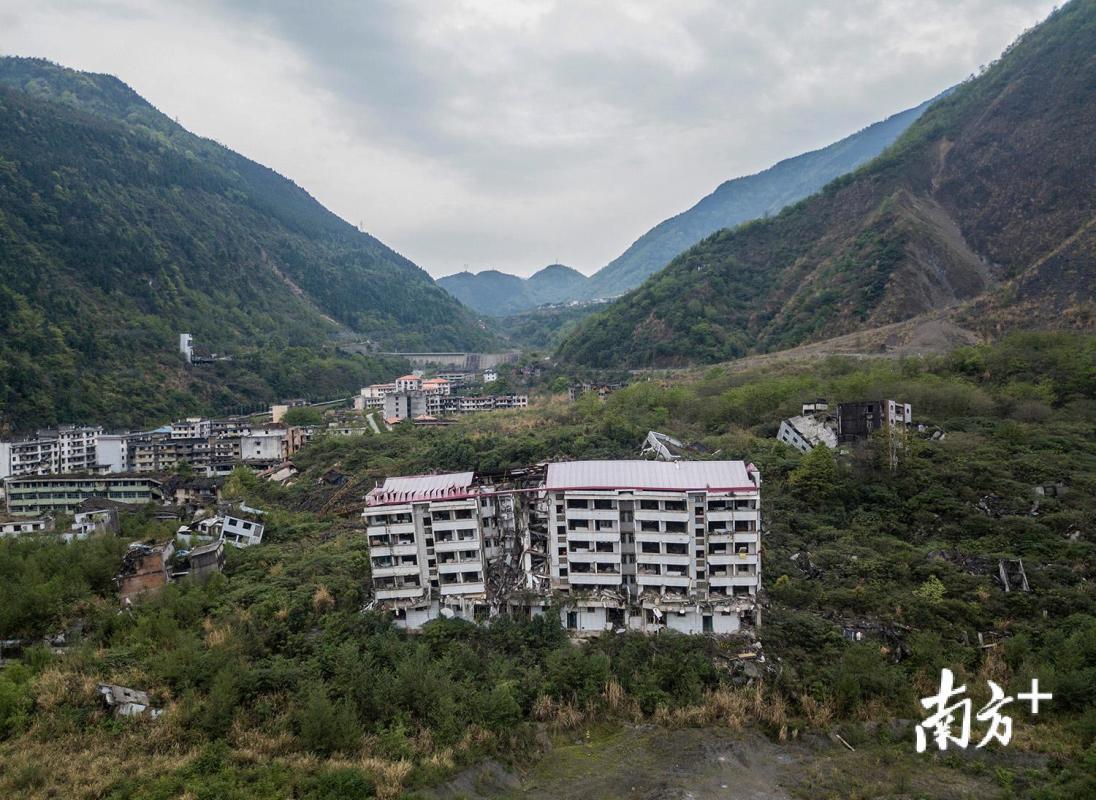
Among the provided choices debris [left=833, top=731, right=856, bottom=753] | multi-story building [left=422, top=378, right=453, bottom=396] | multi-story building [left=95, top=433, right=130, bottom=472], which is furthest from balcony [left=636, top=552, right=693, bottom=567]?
multi-story building [left=422, top=378, right=453, bottom=396]

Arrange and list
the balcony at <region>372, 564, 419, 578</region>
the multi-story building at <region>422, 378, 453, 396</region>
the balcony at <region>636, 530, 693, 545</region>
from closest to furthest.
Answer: the balcony at <region>636, 530, 693, 545</region>
the balcony at <region>372, 564, 419, 578</region>
the multi-story building at <region>422, 378, 453, 396</region>

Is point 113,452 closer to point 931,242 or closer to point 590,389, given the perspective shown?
point 590,389

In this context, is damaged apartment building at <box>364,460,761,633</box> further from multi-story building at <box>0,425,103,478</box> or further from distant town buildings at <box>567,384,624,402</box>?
distant town buildings at <box>567,384,624,402</box>

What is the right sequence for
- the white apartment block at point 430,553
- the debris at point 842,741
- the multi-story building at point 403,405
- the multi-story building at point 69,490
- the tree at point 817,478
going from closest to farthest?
1. the debris at point 842,741
2. the white apartment block at point 430,553
3. the tree at point 817,478
4. the multi-story building at point 69,490
5. the multi-story building at point 403,405

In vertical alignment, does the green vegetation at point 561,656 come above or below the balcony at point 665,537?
below

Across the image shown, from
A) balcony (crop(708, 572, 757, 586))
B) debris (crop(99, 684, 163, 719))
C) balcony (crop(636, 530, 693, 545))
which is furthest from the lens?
balcony (crop(636, 530, 693, 545))

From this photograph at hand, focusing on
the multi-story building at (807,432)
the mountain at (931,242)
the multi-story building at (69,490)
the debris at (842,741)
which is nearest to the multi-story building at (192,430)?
the multi-story building at (69,490)

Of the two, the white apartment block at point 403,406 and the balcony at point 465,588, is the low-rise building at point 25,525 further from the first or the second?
the white apartment block at point 403,406
